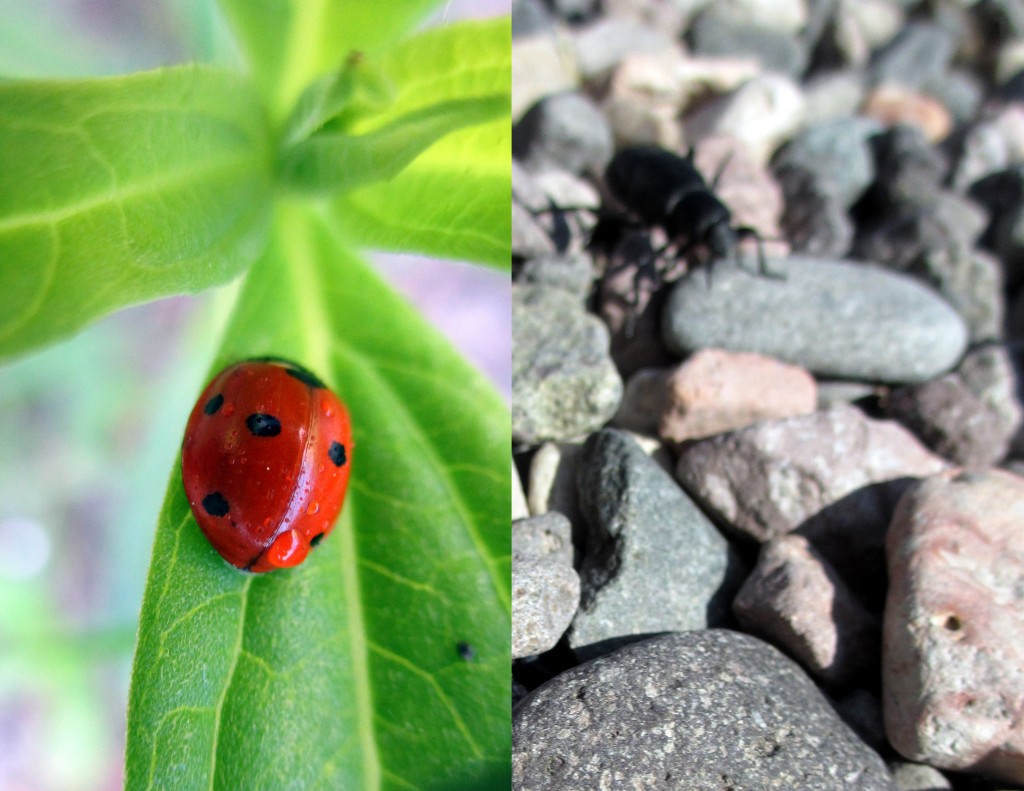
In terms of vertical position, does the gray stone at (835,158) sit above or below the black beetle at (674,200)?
below

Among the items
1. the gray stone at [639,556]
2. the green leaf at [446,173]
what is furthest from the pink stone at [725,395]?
the green leaf at [446,173]

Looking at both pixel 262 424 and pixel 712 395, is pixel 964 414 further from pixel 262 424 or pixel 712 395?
pixel 262 424

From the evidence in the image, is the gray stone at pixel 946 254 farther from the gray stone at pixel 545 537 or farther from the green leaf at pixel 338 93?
the green leaf at pixel 338 93

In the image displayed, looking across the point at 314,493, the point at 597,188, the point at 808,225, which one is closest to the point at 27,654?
the point at 314,493

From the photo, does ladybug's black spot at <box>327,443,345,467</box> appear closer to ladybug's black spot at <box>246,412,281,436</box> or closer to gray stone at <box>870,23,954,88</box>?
ladybug's black spot at <box>246,412,281,436</box>

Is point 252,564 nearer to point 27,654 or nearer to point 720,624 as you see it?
point 27,654

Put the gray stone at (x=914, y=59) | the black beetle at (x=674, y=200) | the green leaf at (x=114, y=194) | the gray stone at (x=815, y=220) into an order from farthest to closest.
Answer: the gray stone at (x=914, y=59), the gray stone at (x=815, y=220), the black beetle at (x=674, y=200), the green leaf at (x=114, y=194)
